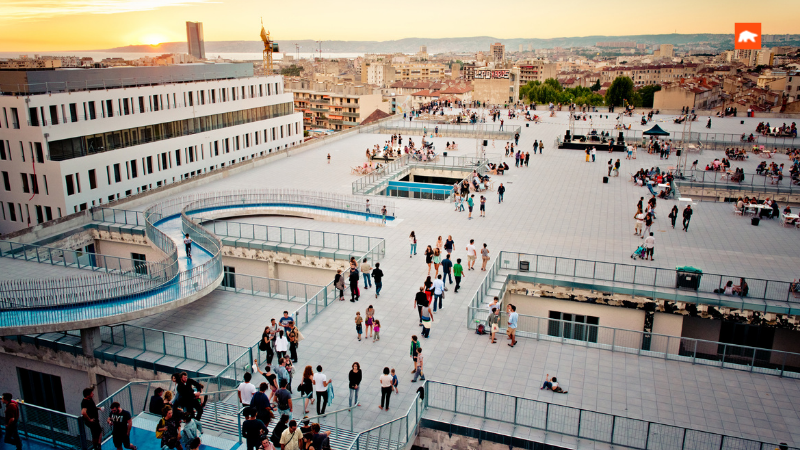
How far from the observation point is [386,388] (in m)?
12.8

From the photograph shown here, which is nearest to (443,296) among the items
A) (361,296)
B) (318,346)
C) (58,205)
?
(361,296)

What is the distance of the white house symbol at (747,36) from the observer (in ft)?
155

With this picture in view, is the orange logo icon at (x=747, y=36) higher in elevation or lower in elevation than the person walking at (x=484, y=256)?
higher

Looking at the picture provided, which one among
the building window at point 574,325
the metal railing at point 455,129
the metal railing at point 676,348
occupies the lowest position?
the building window at point 574,325

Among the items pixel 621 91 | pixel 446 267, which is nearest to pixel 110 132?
pixel 446 267

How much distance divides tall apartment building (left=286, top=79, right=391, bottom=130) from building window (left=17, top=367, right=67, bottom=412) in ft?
364

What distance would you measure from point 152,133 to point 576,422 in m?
39.4

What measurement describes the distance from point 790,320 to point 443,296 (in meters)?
11.2

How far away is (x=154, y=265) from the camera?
18.8 meters

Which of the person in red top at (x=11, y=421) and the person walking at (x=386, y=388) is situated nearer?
the person in red top at (x=11, y=421)

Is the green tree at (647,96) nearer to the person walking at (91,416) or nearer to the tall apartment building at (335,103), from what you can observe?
the tall apartment building at (335,103)

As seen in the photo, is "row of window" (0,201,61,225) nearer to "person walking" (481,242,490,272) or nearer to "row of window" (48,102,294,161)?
"row of window" (48,102,294,161)

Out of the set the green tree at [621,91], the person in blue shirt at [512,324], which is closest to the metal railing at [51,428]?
the person in blue shirt at [512,324]

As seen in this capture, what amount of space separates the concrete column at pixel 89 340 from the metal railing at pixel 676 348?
36.6 feet
